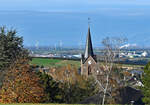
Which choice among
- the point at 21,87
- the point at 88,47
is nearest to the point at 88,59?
the point at 88,47

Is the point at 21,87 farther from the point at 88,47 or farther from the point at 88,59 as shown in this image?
the point at 88,59

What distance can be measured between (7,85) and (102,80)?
14.7 meters

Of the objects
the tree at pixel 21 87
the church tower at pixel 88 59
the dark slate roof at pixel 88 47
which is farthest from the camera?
the church tower at pixel 88 59

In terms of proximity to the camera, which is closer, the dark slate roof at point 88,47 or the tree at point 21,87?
the tree at point 21,87

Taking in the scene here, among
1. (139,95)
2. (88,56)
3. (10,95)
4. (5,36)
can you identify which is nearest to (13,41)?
(5,36)

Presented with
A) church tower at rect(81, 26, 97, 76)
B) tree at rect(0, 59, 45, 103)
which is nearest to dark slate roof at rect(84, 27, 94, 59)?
church tower at rect(81, 26, 97, 76)

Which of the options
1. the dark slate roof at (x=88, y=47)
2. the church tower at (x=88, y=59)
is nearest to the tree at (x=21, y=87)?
the church tower at (x=88, y=59)

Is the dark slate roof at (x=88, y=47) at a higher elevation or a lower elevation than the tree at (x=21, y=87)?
higher

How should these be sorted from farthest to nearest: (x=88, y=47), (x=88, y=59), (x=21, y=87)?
(x=88, y=59), (x=88, y=47), (x=21, y=87)

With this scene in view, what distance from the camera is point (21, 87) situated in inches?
1246

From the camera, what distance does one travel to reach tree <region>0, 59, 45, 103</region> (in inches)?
1236

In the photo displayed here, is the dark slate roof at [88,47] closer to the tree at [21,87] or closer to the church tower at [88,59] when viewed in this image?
the church tower at [88,59]

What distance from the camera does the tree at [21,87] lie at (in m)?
31.4

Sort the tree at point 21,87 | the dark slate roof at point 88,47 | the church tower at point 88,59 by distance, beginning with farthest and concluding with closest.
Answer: the church tower at point 88,59 → the dark slate roof at point 88,47 → the tree at point 21,87
